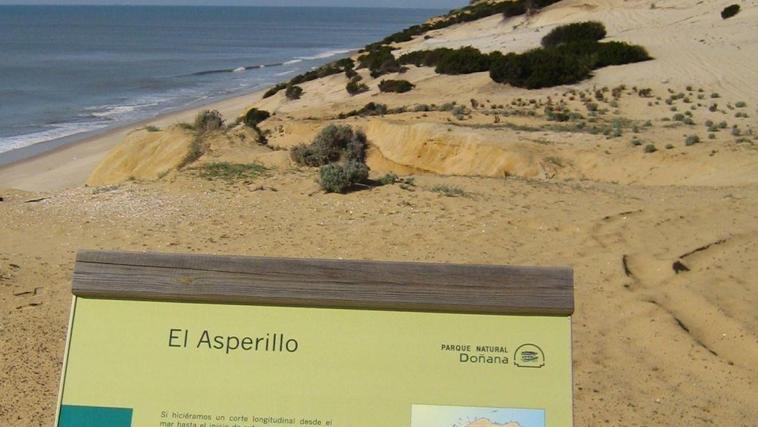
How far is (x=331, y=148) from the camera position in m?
15.9

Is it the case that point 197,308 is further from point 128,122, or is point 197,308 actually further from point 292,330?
point 128,122

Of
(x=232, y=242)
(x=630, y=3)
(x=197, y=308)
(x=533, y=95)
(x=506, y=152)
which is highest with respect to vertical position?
(x=630, y=3)

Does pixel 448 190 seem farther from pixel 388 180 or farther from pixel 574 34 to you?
pixel 574 34

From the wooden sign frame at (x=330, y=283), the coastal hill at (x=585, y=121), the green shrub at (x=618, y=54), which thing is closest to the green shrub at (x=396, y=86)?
the coastal hill at (x=585, y=121)

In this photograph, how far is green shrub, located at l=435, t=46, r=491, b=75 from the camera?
1222 inches

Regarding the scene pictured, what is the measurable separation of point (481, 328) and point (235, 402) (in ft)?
3.03

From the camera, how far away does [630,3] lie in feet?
166

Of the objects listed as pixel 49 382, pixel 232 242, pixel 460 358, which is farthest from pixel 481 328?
pixel 232 242

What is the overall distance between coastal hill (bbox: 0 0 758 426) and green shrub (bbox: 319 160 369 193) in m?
0.12

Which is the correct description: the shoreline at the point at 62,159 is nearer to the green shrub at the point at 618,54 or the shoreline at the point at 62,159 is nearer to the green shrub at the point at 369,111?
the green shrub at the point at 369,111

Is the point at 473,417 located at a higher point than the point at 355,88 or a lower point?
lower

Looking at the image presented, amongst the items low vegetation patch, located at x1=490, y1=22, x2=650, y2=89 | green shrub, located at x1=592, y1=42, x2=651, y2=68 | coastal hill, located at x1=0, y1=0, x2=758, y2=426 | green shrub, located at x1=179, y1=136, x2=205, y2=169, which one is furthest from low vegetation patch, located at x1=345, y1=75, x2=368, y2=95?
green shrub, located at x1=179, y1=136, x2=205, y2=169

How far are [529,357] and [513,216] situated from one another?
683 cm

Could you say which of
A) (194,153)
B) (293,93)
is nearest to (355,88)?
(293,93)
